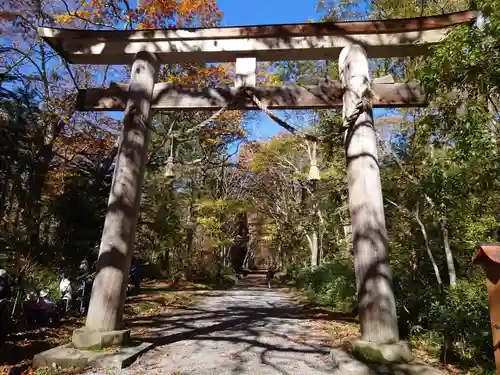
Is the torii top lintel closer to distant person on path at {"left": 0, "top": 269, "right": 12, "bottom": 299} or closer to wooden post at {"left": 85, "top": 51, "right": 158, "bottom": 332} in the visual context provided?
wooden post at {"left": 85, "top": 51, "right": 158, "bottom": 332}

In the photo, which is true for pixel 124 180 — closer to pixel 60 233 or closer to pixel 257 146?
pixel 60 233

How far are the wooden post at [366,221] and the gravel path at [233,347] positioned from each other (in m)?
0.88

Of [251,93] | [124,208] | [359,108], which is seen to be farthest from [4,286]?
[359,108]

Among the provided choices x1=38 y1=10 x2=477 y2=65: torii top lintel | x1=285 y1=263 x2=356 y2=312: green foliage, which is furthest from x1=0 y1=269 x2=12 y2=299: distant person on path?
x1=285 y1=263 x2=356 y2=312: green foliage

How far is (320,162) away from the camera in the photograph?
13.5 metres

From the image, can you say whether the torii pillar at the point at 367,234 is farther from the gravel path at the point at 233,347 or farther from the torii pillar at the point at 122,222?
the torii pillar at the point at 122,222

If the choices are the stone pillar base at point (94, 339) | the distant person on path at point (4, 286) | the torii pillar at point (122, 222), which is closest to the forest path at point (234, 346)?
the stone pillar base at point (94, 339)

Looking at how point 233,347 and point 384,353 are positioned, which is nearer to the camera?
point 384,353

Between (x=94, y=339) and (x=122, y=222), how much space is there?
1.57m

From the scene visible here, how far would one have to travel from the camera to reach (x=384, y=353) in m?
3.80

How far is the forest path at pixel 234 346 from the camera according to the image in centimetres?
404

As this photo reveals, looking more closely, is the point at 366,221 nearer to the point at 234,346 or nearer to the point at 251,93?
the point at 251,93

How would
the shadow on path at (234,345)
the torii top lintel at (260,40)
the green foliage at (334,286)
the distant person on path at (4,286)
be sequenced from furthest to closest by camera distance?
the green foliage at (334,286) → the torii top lintel at (260,40) → the distant person on path at (4,286) → the shadow on path at (234,345)

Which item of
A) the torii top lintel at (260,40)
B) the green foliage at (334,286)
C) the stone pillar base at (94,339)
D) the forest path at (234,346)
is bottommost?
the forest path at (234,346)
